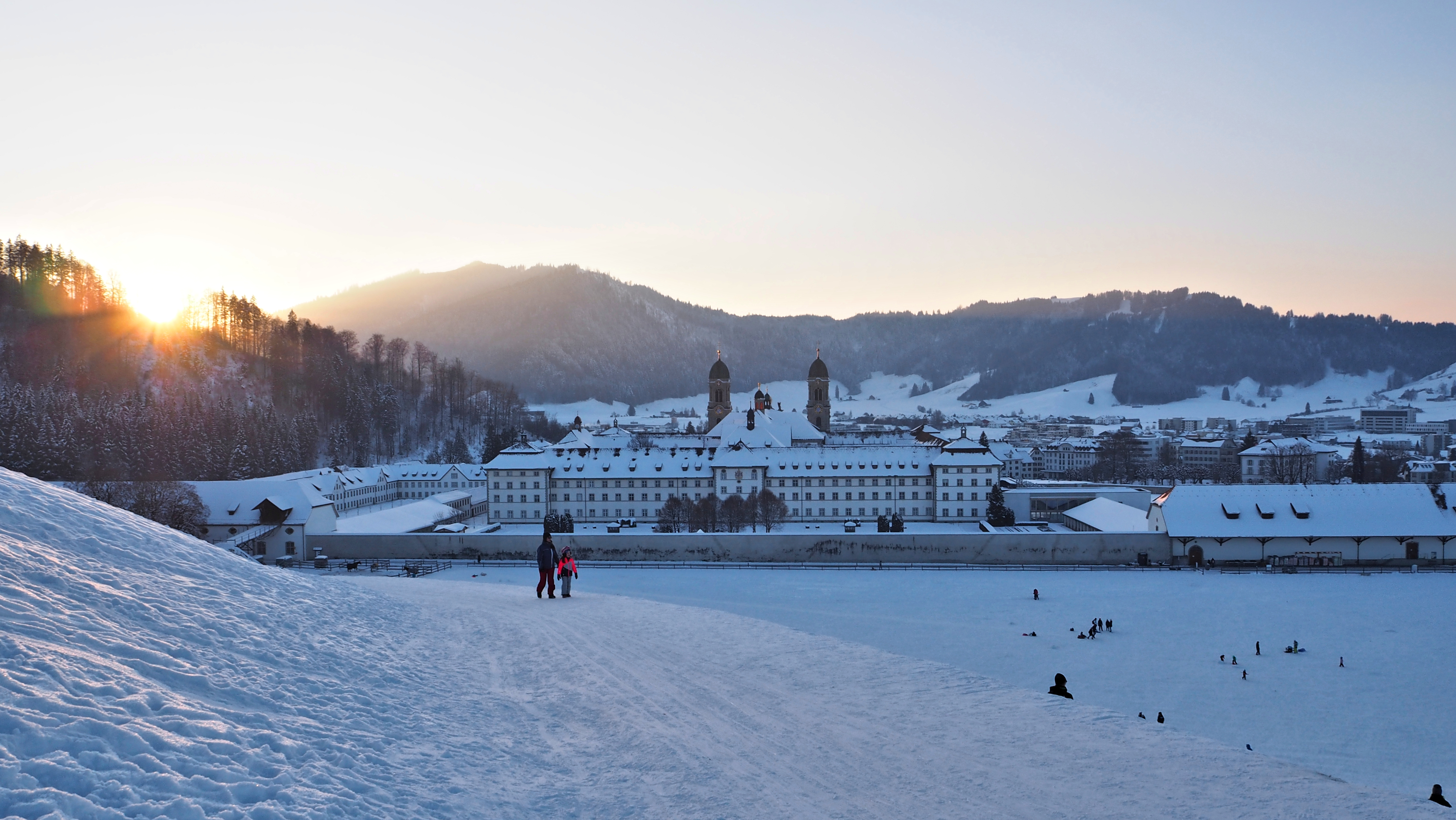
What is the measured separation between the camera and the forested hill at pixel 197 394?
181ft

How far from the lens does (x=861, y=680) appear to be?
11.4 meters

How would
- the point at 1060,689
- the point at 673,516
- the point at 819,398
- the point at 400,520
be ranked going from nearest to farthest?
the point at 1060,689 < the point at 400,520 < the point at 673,516 < the point at 819,398

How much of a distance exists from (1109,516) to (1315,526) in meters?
→ 10.4

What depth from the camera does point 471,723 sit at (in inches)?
338

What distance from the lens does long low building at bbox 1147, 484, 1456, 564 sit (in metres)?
40.1

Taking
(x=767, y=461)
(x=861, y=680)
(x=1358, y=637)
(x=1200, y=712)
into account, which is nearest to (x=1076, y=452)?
(x=767, y=461)

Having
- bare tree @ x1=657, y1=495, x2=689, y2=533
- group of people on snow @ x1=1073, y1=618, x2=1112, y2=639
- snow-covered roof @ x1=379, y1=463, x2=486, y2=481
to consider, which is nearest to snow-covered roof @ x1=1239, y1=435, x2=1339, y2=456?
bare tree @ x1=657, y1=495, x2=689, y2=533

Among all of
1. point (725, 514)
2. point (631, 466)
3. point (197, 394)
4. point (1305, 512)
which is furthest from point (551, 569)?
point (197, 394)

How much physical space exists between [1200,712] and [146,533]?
67.2 ft

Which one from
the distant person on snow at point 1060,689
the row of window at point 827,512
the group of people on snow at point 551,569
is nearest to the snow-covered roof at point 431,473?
the row of window at point 827,512

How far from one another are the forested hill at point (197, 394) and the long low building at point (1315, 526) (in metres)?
62.4

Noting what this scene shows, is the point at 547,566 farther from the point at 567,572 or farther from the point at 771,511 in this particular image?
the point at 771,511

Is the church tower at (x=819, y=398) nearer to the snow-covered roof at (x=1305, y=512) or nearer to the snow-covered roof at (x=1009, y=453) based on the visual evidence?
the snow-covered roof at (x=1009, y=453)

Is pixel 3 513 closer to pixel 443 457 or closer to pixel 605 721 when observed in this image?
pixel 605 721
